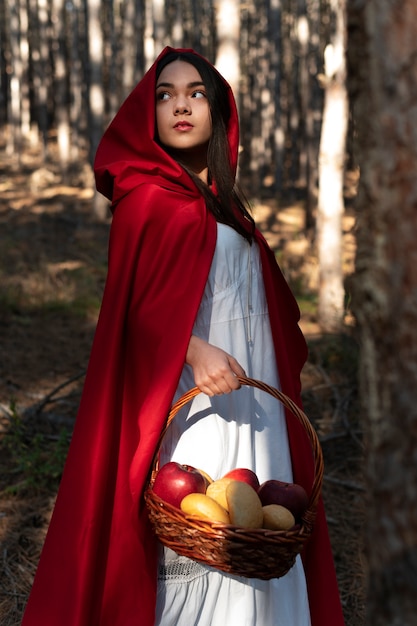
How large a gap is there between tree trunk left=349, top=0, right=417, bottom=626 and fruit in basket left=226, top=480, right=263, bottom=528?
59cm

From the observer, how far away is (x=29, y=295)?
8.07 metres

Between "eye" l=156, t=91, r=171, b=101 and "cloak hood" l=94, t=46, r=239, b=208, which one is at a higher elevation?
"eye" l=156, t=91, r=171, b=101

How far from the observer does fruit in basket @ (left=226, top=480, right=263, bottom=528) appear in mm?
1912

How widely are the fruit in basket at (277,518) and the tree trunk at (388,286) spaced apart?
59 cm

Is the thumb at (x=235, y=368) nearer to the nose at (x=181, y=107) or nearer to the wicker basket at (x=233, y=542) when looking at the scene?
the wicker basket at (x=233, y=542)

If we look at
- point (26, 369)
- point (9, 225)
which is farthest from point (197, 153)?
point (9, 225)

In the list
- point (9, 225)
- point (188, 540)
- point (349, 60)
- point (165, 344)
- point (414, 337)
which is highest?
point (349, 60)

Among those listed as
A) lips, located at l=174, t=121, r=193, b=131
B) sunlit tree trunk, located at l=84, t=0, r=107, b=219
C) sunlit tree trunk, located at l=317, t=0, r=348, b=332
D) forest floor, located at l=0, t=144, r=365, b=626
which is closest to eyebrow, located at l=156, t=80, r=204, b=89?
lips, located at l=174, t=121, r=193, b=131

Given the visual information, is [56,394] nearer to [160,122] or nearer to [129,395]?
[129,395]

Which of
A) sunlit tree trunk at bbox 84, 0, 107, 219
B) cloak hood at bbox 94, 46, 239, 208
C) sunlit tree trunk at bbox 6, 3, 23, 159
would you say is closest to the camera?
cloak hood at bbox 94, 46, 239, 208

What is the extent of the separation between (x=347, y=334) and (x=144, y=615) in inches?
175

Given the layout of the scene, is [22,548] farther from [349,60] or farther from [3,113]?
[3,113]

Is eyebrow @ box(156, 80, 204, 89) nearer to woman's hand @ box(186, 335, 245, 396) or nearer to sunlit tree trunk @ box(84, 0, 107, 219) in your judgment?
woman's hand @ box(186, 335, 245, 396)

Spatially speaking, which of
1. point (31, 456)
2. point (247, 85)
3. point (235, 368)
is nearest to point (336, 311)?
point (31, 456)
